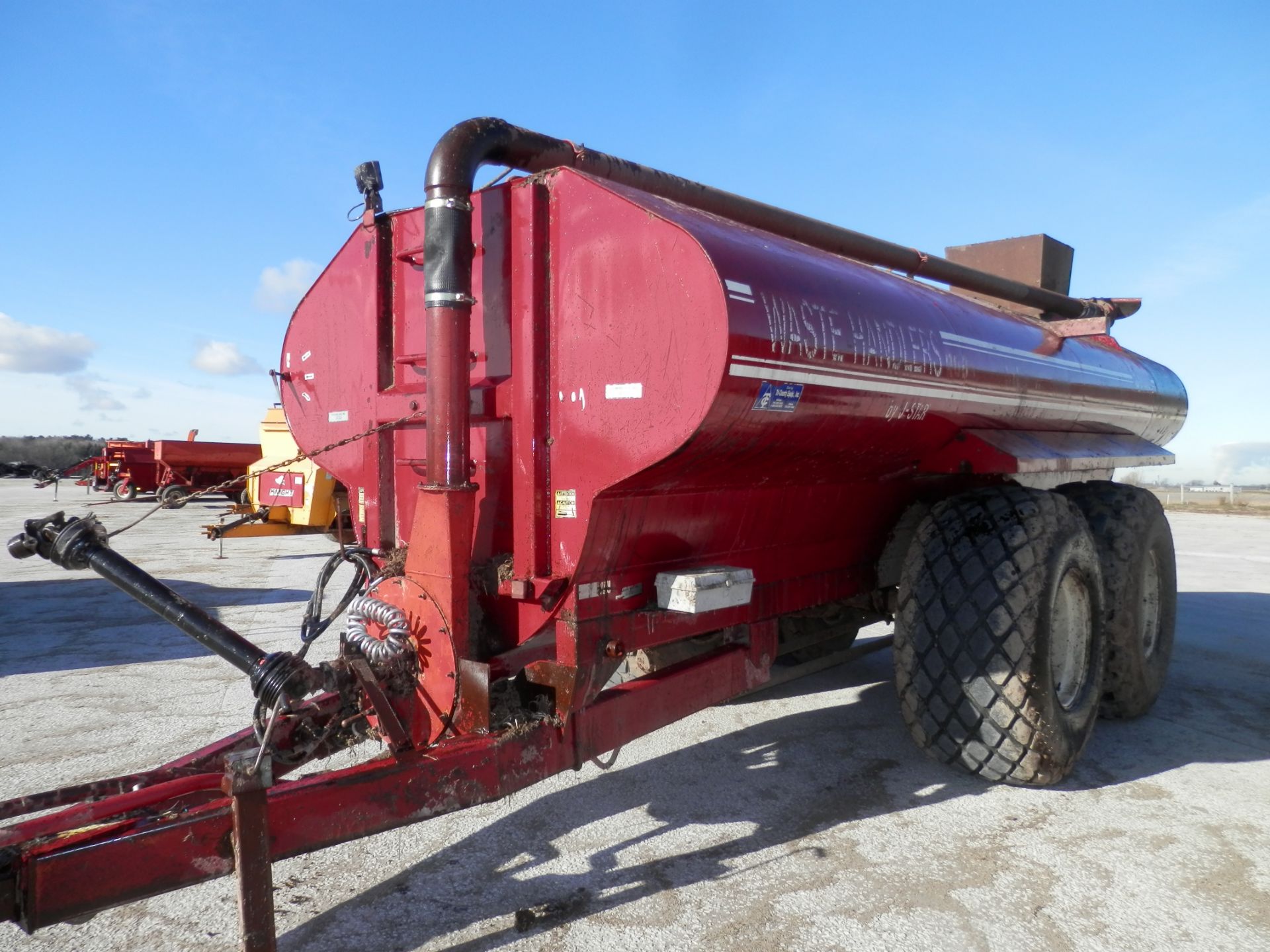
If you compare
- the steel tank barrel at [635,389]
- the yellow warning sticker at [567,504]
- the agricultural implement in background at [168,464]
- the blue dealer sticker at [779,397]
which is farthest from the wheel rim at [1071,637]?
the agricultural implement in background at [168,464]

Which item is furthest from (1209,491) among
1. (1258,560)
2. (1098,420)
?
(1098,420)

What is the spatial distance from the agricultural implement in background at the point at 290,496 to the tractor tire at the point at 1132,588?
4.49 metres

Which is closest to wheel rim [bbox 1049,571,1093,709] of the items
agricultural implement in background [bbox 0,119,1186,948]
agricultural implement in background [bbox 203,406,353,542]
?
agricultural implement in background [bbox 0,119,1186,948]

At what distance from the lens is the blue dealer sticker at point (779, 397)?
9.36 ft

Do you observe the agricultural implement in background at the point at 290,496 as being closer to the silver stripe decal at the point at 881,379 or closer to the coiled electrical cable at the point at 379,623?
the coiled electrical cable at the point at 379,623

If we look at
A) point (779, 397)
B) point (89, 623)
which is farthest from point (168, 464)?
point (779, 397)

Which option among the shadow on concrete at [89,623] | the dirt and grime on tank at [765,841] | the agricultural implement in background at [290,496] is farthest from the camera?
the agricultural implement in background at [290,496]

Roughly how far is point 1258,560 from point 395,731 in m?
13.4

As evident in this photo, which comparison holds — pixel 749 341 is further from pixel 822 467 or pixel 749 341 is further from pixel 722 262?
pixel 822 467

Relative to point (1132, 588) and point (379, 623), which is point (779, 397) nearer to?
point (379, 623)

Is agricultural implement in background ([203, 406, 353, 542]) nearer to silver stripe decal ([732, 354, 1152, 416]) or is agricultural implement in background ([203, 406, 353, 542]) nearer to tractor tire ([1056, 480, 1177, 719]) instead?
silver stripe decal ([732, 354, 1152, 416])

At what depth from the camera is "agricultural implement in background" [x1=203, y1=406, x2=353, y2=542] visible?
7555 mm

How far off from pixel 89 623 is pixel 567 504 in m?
6.11

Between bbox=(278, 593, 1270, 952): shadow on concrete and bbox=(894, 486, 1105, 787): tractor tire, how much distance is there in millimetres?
244
